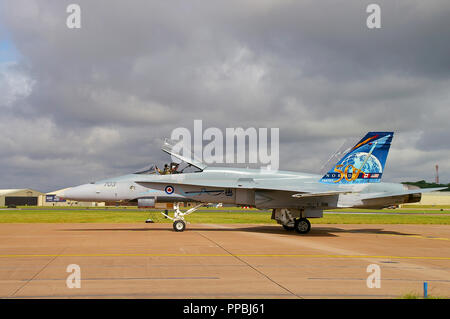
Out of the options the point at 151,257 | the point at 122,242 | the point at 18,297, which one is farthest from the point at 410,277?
the point at 122,242

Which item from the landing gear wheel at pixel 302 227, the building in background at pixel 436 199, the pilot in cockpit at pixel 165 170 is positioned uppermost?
the pilot in cockpit at pixel 165 170

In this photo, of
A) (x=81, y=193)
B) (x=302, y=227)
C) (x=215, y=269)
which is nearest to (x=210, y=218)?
(x=302, y=227)

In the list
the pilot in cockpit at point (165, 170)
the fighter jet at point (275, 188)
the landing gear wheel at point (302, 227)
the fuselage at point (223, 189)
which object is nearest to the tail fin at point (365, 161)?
the fighter jet at point (275, 188)

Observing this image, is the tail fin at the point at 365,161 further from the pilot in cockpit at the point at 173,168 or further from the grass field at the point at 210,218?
the grass field at the point at 210,218

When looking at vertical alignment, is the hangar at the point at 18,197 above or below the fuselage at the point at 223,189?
below

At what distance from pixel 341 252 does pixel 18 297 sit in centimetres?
900

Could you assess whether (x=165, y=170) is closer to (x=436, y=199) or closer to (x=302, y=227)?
(x=302, y=227)

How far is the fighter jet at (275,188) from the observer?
59.6ft

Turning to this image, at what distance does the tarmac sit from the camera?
674 centimetres

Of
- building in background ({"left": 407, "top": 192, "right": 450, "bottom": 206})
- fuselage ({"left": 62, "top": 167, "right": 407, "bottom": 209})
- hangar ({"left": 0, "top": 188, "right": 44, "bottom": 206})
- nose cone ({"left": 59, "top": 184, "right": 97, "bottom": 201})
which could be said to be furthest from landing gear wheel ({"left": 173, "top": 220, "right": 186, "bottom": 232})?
building in background ({"left": 407, "top": 192, "right": 450, "bottom": 206})

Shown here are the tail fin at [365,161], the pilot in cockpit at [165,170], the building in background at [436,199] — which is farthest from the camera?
the building in background at [436,199]

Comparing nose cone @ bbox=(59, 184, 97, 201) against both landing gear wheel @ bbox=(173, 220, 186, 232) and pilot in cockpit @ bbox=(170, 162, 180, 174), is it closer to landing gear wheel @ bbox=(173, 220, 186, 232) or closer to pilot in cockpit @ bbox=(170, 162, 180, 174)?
pilot in cockpit @ bbox=(170, 162, 180, 174)

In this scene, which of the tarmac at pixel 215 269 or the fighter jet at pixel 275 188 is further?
the fighter jet at pixel 275 188

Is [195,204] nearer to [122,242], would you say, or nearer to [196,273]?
[122,242]
